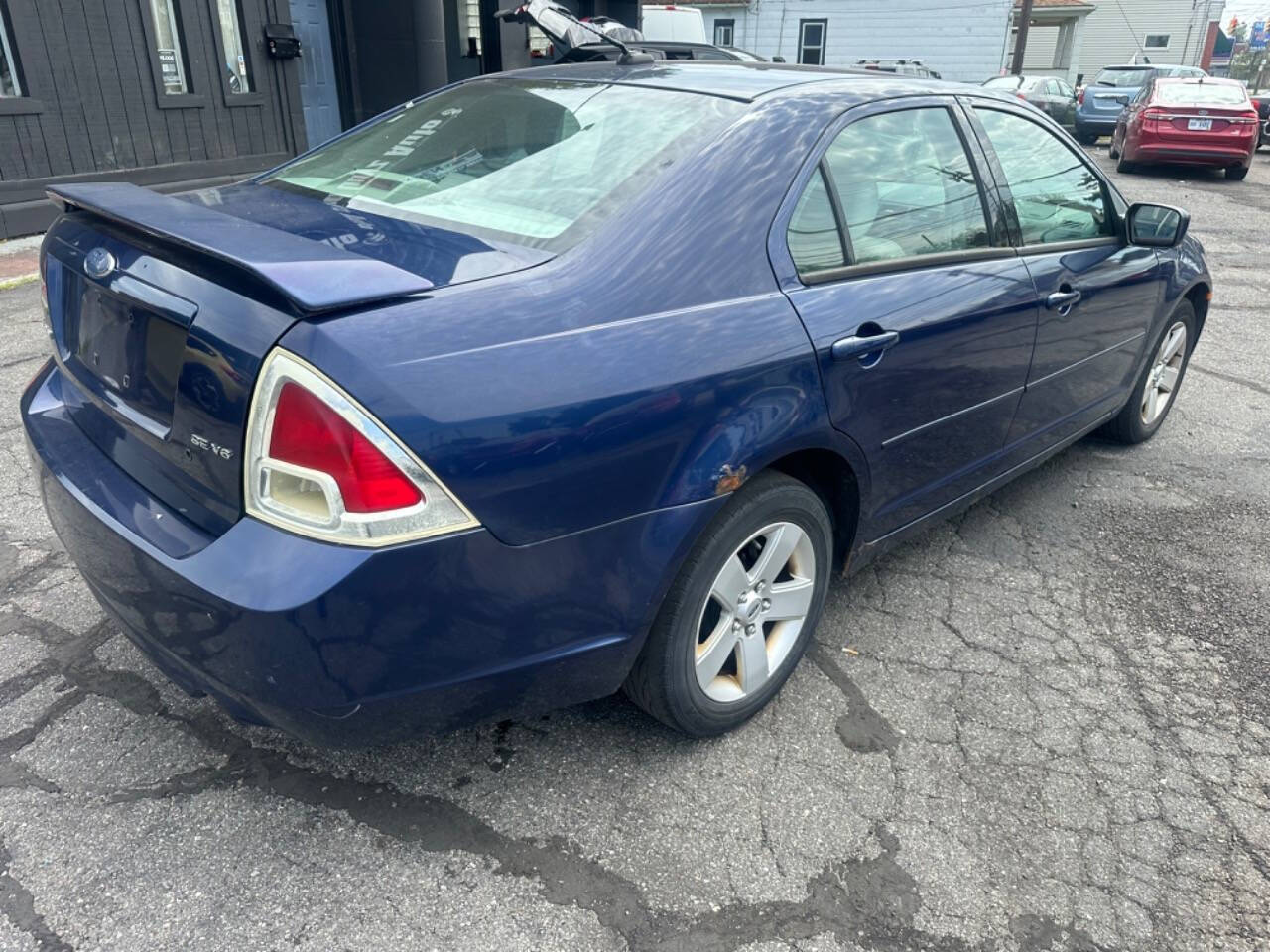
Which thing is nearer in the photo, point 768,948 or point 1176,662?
point 768,948

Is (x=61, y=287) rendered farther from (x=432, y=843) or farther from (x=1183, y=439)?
(x=1183, y=439)

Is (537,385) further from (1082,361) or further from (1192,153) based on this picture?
(1192,153)

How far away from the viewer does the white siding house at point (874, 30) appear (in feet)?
95.5

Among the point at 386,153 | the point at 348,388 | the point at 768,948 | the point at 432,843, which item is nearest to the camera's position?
the point at 348,388

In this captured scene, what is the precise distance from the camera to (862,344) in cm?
244

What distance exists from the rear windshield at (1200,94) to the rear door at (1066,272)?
13.1 metres

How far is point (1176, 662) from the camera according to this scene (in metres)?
2.98

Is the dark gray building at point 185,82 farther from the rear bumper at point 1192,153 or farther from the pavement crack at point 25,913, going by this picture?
the rear bumper at point 1192,153

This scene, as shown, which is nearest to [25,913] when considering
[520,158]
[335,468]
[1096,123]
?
[335,468]

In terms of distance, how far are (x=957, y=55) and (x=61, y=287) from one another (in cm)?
3186

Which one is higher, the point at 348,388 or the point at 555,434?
the point at 348,388

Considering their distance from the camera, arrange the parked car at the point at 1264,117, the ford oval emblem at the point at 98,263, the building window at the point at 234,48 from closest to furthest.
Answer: the ford oval emblem at the point at 98,263 → the building window at the point at 234,48 → the parked car at the point at 1264,117

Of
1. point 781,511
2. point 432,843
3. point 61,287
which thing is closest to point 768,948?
point 432,843

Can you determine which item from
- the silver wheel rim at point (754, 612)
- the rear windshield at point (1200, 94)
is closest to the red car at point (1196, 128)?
the rear windshield at point (1200, 94)
